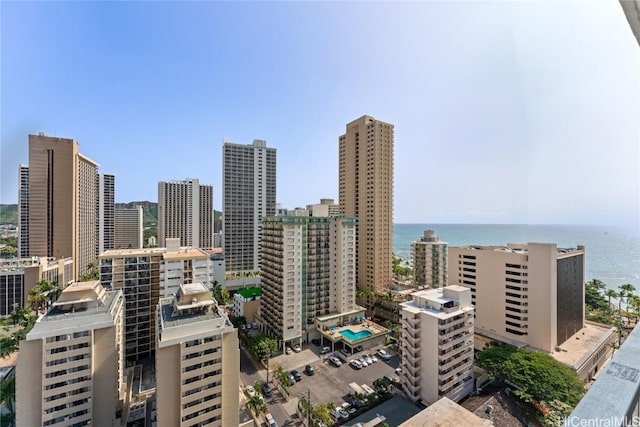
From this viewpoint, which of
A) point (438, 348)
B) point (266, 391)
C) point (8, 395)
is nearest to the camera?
point (8, 395)

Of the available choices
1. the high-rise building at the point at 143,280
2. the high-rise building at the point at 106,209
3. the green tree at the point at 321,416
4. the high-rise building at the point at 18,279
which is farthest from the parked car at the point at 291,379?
the high-rise building at the point at 106,209

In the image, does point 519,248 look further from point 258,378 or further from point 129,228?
point 129,228

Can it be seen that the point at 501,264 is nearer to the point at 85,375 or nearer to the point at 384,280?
the point at 384,280

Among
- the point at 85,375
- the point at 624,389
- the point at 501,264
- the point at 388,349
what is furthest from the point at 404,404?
the point at 624,389

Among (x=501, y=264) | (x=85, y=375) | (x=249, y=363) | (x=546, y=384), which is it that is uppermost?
(x=501, y=264)

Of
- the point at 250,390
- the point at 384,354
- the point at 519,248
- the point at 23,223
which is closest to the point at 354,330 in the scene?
the point at 384,354

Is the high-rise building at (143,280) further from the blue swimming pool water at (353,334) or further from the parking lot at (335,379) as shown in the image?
the blue swimming pool water at (353,334)

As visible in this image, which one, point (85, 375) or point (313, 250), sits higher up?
point (313, 250)
